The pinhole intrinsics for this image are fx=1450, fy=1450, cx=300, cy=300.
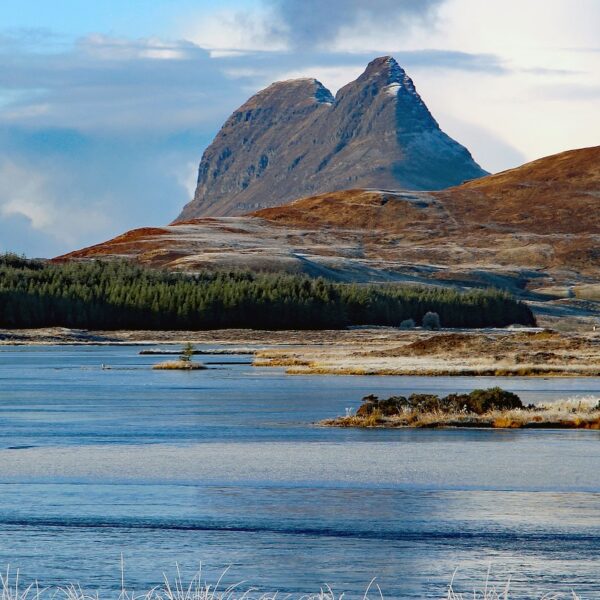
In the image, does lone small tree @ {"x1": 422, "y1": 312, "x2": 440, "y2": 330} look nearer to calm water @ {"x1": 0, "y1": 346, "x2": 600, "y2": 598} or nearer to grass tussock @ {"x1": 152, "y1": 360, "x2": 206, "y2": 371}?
grass tussock @ {"x1": 152, "y1": 360, "x2": 206, "y2": 371}

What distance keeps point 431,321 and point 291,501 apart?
127 m

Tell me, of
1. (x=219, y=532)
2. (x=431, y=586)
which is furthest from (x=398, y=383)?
(x=431, y=586)

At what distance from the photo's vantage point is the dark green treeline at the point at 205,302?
13938 centimetres

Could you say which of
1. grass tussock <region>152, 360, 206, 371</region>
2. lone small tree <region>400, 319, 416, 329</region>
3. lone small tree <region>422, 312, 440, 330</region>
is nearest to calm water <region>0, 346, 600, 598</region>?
grass tussock <region>152, 360, 206, 371</region>

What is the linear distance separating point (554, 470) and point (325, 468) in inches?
177

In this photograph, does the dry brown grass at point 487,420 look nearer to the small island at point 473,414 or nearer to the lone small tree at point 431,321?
the small island at point 473,414

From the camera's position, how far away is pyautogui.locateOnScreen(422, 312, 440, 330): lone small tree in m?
150

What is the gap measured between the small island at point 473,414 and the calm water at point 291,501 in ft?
4.93

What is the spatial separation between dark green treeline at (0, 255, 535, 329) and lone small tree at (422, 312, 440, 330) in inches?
191

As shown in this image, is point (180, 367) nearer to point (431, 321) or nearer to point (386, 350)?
point (386, 350)

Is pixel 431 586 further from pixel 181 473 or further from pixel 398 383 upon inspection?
pixel 398 383

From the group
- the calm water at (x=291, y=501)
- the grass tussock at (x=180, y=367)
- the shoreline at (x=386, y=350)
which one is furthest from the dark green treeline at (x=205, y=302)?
the calm water at (x=291, y=501)

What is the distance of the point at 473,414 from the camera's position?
40.0 m

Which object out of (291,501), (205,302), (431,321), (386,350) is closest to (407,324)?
(431,321)
